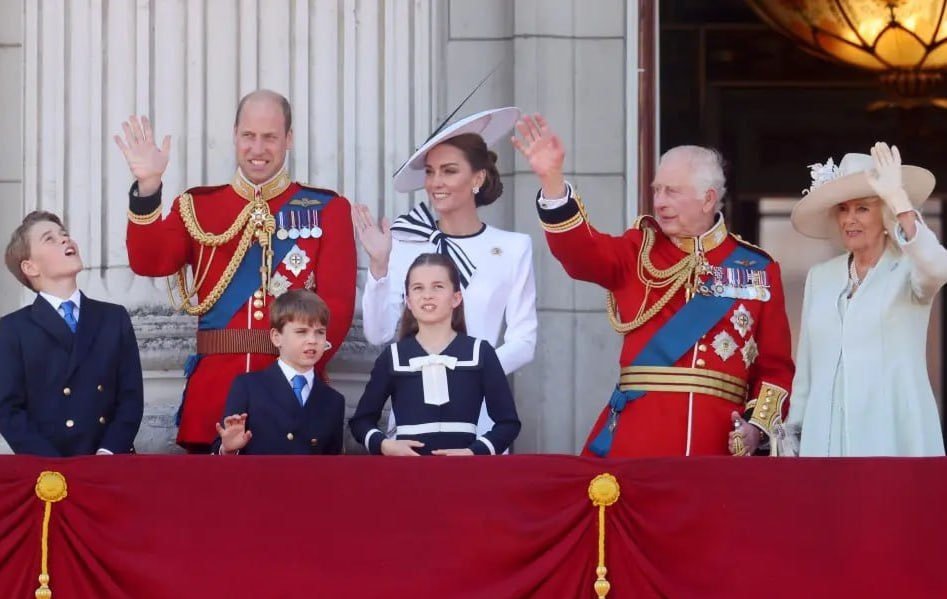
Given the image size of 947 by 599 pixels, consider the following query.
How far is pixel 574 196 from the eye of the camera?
735 centimetres

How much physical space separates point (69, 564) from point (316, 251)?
4.93 ft

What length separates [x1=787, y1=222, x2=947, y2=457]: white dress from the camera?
7215 mm

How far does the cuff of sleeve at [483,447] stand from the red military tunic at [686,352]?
451 millimetres

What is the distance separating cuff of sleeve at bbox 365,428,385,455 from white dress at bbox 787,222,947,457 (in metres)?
1.26

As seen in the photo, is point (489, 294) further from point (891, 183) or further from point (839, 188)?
point (891, 183)

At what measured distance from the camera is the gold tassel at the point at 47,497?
6723mm

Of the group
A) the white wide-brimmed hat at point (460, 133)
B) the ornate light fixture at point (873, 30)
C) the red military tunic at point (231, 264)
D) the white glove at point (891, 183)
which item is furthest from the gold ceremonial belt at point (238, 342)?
the ornate light fixture at point (873, 30)

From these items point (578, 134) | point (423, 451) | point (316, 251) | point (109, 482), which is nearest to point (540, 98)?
point (578, 134)

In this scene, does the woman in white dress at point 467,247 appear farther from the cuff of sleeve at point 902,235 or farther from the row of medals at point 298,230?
the cuff of sleeve at point 902,235

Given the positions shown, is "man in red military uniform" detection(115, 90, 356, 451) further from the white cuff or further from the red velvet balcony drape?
the red velvet balcony drape

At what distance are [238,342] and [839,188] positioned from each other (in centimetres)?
192

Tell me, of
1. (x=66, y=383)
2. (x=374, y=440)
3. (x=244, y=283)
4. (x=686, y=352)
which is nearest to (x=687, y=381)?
(x=686, y=352)

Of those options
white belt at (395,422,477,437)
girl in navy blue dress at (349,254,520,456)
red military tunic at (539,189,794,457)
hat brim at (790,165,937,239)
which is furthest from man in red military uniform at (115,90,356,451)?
hat brim at (790,165,937,239)

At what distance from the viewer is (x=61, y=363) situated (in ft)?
24.2
